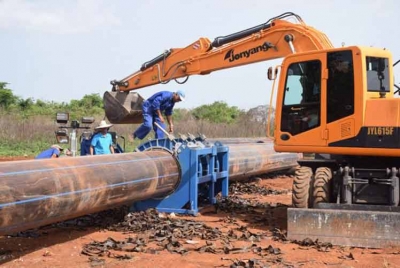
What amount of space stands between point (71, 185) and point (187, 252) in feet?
5.13

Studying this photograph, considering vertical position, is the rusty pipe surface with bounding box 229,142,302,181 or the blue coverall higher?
the blue coverall

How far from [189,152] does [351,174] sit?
8.66 feet

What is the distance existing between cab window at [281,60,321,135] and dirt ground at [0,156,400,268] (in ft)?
5.09

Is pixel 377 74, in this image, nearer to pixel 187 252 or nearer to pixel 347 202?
pixel 347 202

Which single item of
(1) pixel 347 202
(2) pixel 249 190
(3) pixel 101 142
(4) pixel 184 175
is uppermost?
(3) pixel 101 142

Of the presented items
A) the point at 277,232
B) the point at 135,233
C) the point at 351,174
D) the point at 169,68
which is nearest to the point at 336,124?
the point at 351,174

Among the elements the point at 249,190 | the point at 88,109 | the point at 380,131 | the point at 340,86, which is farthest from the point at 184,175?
the point at 88,109

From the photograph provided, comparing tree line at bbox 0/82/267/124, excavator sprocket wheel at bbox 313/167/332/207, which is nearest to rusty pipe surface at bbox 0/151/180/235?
excavator sprocket wheel at bbox 313/167/332/207

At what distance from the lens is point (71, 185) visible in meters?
6.11

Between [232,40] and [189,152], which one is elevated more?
[232,40]

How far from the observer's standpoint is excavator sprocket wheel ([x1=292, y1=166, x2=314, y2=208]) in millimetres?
7633

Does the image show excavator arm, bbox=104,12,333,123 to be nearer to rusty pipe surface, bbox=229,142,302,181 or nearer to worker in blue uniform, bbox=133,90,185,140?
worker in blue uniform, bbox=133,90,185,140

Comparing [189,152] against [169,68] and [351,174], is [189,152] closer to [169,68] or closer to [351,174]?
[351,174]

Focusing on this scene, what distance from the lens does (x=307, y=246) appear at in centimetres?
691
